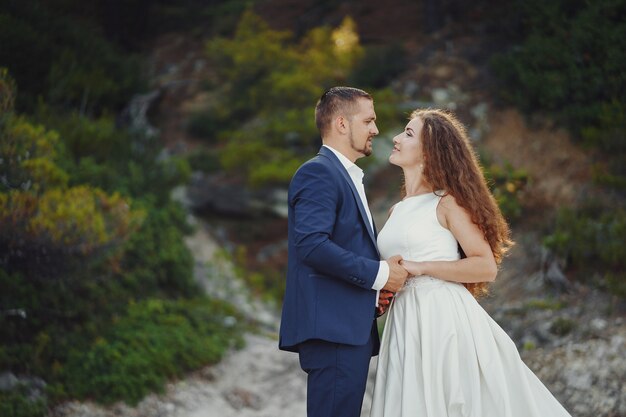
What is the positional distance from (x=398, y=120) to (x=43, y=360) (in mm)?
7521

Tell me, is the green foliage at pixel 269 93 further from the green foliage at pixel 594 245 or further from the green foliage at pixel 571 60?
the green foliage at pixel 594 245

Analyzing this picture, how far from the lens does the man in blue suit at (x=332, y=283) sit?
3.11m

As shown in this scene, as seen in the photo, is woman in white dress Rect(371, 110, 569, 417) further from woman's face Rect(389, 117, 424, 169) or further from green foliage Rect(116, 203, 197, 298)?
green foliage Rect(116, 203, 197, 298)

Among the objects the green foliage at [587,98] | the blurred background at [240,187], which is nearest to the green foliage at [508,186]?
the blurred background at [240,187]

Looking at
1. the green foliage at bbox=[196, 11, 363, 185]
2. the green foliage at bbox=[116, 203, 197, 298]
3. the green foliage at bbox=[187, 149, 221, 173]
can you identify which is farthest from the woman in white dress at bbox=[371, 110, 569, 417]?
the green foliage at bbox=[187, 149, 221, 173]

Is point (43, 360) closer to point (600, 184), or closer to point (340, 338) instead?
point (340, 338)

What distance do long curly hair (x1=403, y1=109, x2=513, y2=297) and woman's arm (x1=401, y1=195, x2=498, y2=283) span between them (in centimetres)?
5

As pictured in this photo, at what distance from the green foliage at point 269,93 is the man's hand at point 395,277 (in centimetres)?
734

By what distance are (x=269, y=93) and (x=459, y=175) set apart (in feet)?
31.5

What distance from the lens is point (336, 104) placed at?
3486 mm

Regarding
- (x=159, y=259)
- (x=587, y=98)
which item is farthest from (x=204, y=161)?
(x=587, y=98)

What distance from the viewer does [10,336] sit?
541 centimetres

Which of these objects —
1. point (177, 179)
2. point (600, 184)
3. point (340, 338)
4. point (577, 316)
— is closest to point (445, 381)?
point (340, 338)

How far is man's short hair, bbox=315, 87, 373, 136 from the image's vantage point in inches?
137
